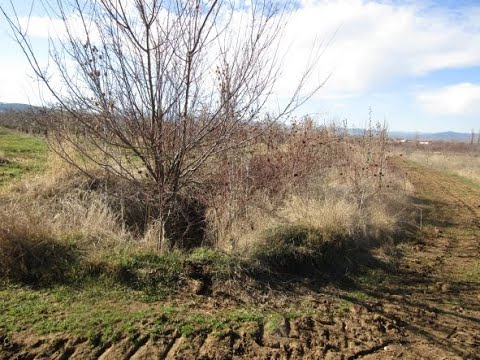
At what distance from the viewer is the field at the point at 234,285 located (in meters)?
3.61

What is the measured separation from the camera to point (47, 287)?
4.38m

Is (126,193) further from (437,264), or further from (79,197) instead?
(437,264)

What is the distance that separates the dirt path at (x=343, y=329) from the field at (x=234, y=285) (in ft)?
0.05

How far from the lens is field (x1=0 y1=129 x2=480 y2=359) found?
11.8ft

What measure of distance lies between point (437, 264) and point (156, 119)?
14.7 ft

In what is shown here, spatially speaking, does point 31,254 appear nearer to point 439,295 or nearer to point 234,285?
point 234,285

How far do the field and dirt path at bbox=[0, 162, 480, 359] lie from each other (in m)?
0.01

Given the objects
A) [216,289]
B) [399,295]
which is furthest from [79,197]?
[399,295]

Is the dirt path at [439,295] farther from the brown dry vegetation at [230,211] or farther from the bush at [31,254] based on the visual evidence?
the bush at [31,254]

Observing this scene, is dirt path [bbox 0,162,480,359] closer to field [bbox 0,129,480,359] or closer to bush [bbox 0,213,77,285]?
field [bbox 0,129,480,359]

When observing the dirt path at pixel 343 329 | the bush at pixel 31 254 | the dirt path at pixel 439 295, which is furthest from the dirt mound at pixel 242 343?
the bush at pixel 31 254

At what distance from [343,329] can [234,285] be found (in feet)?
4.08

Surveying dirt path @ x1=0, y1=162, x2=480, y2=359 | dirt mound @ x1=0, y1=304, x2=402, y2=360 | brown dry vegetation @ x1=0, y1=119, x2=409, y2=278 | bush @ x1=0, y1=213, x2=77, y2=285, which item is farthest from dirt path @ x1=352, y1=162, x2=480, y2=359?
bush @ x1=0, y1=213, x2=77, y2=285

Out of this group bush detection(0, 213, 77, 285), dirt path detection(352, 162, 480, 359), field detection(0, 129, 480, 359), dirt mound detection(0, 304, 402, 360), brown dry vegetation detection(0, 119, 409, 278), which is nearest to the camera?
dirt mound detection(0, 304, 402, 360)
